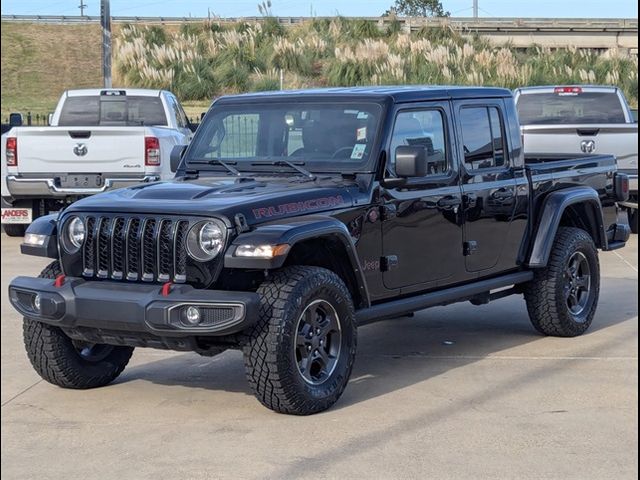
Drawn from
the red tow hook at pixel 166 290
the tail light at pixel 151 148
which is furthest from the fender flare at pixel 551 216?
the tail light at pixel 151 148

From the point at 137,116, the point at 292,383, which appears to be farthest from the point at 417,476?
the point at 137,116

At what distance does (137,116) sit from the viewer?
16578mm

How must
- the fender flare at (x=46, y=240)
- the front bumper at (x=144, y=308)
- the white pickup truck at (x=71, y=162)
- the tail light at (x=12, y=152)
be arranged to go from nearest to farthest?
the front bumper at (x=144, y=308) → the fender flare at (x=46, y=240) → the white pickup truck at (x=71, y=162) → the tail light at (x=12, y=152)

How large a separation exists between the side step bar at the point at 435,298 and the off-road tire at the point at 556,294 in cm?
13

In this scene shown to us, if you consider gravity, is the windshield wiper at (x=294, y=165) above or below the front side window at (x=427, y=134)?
below

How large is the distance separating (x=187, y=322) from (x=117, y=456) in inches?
30.9

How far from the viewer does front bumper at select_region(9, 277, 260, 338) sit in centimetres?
628

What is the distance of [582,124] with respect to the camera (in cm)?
1541

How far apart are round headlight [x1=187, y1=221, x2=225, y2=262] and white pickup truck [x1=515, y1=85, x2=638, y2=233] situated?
884 centimetres

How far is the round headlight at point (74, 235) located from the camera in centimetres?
690

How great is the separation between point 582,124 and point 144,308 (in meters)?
10.1

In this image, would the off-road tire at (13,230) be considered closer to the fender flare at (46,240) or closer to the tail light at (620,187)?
the tail light at (620,187)

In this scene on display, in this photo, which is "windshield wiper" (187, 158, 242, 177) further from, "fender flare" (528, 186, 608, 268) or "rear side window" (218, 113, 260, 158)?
"fender flare" (528, 186, 608, 268)

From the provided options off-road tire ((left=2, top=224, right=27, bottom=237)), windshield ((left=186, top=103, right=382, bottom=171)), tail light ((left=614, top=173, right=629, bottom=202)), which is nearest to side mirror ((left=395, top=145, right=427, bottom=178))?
Answer: windshield ((left=186, top=103, right=382, bottom=171))
